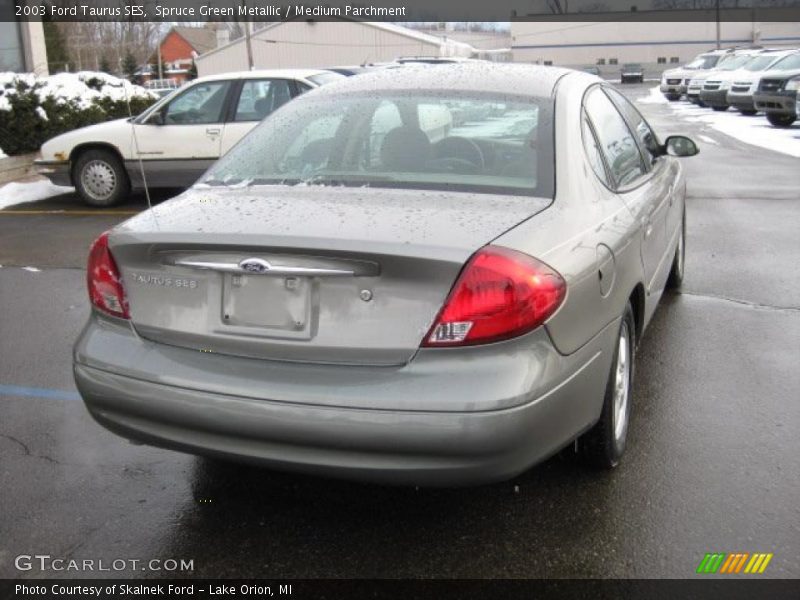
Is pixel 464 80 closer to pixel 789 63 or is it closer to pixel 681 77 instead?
pixel 789 63

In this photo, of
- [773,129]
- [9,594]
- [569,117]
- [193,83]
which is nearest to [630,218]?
[569,117]

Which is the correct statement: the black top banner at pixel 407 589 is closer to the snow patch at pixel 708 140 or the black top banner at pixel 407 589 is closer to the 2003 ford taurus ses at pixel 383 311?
the 2003 ford taurus ses at pixel 383 311

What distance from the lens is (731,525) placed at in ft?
10.1

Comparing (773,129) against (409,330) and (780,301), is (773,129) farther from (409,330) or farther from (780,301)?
(409,330)

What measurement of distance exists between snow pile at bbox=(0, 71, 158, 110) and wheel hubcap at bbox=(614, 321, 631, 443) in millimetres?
9755

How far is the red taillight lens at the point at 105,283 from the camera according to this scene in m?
3.04

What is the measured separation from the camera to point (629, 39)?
83.2 meters

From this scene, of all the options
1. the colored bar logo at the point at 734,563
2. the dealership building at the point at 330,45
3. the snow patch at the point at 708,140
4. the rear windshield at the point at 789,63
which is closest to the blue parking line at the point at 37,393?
the colored bar logo at the point at 734,563

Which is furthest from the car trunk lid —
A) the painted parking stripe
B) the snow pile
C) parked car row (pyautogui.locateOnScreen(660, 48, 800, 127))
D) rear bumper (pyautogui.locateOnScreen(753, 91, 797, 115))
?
parked car row (pyautogui.locateOnScreen(660, 48, 800, 127))

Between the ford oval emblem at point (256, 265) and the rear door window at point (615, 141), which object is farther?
the rear door window at point (615, 141)

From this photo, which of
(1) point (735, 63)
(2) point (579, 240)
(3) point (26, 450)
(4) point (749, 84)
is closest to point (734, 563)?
(2) point (579, 240)

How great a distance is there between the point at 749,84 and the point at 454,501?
24.3 m

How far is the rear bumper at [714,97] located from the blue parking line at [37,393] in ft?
86.1

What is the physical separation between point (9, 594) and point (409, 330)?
1.59 metres
